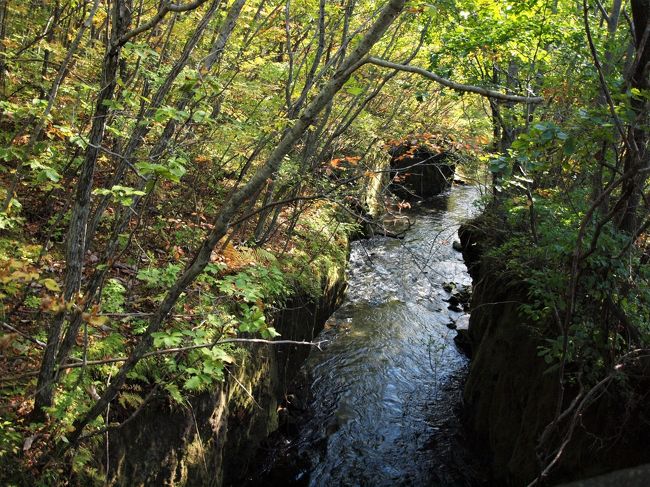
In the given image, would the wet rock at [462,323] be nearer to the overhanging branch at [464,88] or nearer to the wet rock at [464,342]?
the wet rock at [464,342]

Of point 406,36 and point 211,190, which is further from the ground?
point 406,36

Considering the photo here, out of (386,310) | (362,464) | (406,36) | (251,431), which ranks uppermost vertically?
(406,36)

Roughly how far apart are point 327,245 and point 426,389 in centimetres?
339

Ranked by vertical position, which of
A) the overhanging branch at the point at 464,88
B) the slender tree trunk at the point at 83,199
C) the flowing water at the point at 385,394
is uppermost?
the overhanging branch at the point at 464,88

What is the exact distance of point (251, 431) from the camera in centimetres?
566

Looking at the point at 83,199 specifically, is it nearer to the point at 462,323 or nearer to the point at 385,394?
the point at 385,394

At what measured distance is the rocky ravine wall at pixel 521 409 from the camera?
13.6 feet

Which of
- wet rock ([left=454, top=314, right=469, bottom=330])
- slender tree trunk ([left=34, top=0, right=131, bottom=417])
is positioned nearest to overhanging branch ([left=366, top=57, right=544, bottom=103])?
slender tree trunk ([left=34, top=0, right=131, bottom=417])

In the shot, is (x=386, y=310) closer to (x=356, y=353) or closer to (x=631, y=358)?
(x=356, y=353)

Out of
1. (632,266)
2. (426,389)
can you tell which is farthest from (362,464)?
(632,266)

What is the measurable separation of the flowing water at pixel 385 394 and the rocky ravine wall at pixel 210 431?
2.50ft

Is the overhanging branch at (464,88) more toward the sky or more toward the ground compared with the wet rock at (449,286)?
more toward the sky

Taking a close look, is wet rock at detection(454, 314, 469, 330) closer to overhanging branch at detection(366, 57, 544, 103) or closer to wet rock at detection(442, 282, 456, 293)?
wet rock at detection(442, 282, 456, 293)

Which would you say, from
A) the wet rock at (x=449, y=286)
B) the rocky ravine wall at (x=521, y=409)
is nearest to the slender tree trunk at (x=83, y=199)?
the rocky ravine wall at (x=521, y=409)
